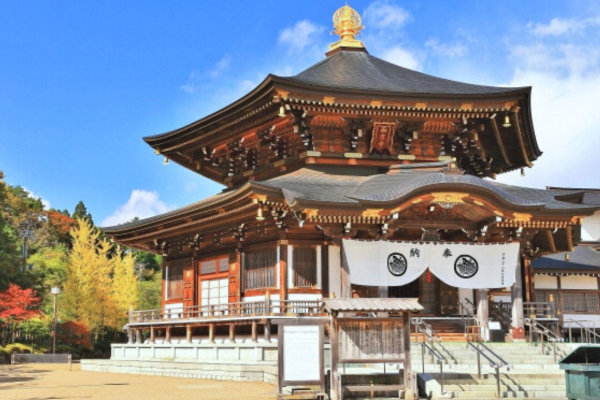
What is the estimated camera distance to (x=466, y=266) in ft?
75.0

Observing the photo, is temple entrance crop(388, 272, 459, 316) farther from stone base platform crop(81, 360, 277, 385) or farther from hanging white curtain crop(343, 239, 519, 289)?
stone base platform crop(81, 360, 277, 385)

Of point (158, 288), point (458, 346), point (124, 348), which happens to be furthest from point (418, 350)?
point (158, 288)

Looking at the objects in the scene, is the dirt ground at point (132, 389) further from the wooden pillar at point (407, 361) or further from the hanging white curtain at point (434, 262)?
the hanging white curtain at point (434, 262)

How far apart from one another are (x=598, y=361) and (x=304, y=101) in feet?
42.7

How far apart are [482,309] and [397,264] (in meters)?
3.22

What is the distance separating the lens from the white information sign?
14.7 metres

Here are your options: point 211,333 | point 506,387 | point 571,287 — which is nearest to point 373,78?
point 211,333

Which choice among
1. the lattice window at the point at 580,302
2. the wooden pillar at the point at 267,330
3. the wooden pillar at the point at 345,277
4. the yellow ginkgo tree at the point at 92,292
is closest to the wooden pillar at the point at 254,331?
the wooden pillar at the point at 267,330

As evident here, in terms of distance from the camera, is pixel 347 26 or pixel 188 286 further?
pixel 347 26

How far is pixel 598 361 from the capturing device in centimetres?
1388

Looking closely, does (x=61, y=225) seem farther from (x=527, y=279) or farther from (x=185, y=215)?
(x=527, y=279)

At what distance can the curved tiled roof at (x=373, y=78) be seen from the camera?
81.1 ft

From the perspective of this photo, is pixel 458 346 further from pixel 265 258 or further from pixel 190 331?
pixel 190 331

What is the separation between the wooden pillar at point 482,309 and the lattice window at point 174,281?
41.2 ft
